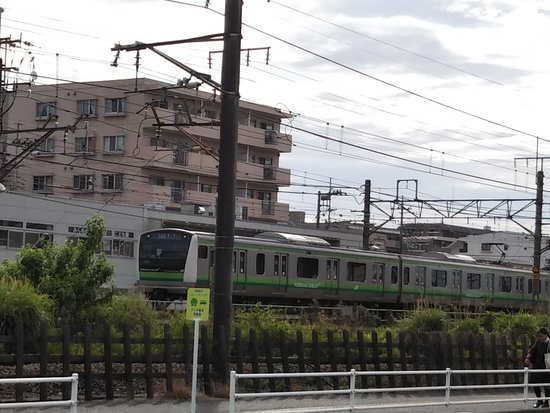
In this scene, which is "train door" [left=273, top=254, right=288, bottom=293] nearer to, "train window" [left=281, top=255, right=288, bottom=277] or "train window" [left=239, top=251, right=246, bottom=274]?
"train window" [left=281, top=255, right=288, bottom=277]

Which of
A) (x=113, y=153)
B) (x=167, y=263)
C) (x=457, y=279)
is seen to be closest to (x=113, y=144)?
(x=113, y=153)

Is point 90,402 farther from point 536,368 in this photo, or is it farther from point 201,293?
point 536,368

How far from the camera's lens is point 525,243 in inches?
3976

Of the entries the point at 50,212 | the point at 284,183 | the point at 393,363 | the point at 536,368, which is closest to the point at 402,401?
the point at 393,363

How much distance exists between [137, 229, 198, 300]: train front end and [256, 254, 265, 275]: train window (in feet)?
8.04

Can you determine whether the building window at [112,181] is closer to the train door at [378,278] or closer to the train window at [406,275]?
the train window at [406,275]

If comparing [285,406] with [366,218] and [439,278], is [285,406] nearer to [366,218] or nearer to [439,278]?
[439,278]

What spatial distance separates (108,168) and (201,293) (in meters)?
47.5

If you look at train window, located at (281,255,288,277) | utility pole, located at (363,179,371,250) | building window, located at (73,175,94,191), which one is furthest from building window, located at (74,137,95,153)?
train window, located at (281,255,288,277)

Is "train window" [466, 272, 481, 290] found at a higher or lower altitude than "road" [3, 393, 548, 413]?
higher

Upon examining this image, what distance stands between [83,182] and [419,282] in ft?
88.4

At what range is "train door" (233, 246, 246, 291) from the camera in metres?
32.4

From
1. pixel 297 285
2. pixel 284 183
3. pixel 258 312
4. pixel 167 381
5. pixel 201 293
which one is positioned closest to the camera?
pixel 201 293

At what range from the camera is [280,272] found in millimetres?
34562
